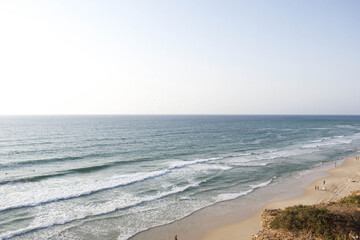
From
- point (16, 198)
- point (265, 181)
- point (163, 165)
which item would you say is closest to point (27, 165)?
point (16, 198)

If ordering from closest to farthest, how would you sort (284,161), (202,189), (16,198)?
(16,198)
(202,189)
(284,161)

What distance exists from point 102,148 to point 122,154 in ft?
25.0

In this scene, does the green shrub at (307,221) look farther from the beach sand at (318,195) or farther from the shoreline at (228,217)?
the shoreline at (228,217)

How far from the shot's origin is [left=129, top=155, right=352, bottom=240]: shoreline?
18.4 metres

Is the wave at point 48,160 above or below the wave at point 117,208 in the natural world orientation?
above

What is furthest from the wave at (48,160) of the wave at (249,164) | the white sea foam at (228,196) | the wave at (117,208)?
the white sea foam at (228,196)

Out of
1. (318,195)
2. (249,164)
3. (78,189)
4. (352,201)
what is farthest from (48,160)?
(352,201)

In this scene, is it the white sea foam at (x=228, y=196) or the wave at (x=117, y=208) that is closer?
the wave at (x=117, y=208)

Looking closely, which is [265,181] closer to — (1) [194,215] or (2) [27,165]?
(1) [194,215]

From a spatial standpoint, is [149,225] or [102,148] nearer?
[149,225]

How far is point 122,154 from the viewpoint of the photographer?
44250mm

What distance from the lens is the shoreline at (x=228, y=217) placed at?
18406 millimetres

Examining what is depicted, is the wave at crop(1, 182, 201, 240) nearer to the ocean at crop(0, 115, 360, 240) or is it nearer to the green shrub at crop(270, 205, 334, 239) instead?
the ocean at crop(0, 115, 360, 240)

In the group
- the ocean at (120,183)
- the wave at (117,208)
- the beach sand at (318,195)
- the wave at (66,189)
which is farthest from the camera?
the wave at (66,189)
